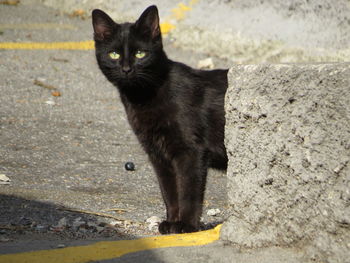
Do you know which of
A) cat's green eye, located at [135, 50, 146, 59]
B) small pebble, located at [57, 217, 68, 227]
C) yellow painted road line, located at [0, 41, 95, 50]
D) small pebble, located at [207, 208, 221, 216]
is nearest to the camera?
small pebble, located at [57, 217, 68, 227]

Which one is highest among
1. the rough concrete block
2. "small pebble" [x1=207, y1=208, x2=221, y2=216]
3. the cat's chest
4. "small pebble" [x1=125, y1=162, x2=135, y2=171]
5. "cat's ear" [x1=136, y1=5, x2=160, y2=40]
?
"cat's ear" [x1=136, y1=5, x2=160, y2=40]

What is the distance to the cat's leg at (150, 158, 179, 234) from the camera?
13.2 ft

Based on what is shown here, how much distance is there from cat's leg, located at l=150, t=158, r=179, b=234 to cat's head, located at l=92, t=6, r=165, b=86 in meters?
0.64

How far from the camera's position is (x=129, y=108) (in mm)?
4203

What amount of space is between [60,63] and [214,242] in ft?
20.6

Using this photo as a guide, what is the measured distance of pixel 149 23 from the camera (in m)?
4.22

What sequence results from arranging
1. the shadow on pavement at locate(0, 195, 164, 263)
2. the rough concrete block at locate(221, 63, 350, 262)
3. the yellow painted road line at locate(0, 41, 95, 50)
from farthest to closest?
the yellow painted road line at locate(0, 41, 95, 50) < the shadow on pavement at locate(0, 195, 164, 263) < the rough concrete block at locate(221, 63, 350, 262)

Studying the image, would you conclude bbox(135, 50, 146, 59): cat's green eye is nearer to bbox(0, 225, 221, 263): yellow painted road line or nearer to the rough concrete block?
the rough concrete block

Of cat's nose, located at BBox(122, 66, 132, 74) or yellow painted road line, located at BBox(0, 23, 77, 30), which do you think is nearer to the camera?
cat's nose, located at BBox(122, 66, 132, 74)

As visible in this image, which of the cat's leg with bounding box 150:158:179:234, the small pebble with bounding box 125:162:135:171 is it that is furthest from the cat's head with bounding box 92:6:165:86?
the small pebble with bounding box 125:162:135:171

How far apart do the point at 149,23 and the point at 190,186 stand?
129 cm

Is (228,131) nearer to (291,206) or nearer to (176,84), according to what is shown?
(291,206)

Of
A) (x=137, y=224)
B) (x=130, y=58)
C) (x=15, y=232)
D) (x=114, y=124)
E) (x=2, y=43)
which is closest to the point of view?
(x=15, y=232)

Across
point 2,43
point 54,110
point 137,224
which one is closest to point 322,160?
point 137,224
